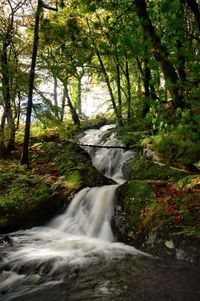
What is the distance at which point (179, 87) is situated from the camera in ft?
13.9

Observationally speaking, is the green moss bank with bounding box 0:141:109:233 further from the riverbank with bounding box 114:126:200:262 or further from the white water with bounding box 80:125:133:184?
the riverbank with bounding box 114:126:200:262

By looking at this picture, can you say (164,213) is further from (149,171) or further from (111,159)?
(111,159)

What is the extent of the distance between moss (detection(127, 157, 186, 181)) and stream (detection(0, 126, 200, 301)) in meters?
1.57

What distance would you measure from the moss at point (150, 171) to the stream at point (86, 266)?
1.57 meters

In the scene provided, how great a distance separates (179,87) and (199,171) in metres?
5.53

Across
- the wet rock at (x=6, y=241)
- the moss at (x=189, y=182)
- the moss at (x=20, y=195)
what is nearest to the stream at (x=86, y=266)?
the wet rock at (x=6, y=241)

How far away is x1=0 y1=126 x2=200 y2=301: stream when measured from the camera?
17.9 ft

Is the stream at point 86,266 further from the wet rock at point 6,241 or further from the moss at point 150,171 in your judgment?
the moss at point 150,171

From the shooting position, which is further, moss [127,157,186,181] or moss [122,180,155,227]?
moss [127,157,186,181]

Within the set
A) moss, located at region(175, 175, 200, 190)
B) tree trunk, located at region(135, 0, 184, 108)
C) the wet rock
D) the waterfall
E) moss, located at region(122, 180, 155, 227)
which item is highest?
tree trunk, located at region(135, 0, 184, 108)

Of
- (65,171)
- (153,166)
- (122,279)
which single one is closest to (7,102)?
(65,171)

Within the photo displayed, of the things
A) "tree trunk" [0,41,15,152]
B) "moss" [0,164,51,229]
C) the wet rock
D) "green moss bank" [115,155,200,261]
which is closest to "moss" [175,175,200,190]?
"green moss bank" [115,155,200,261]

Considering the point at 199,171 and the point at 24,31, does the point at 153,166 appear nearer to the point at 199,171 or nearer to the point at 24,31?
the point at 199,171

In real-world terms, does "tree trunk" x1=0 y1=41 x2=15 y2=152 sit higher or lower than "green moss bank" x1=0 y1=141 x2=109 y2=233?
higher
